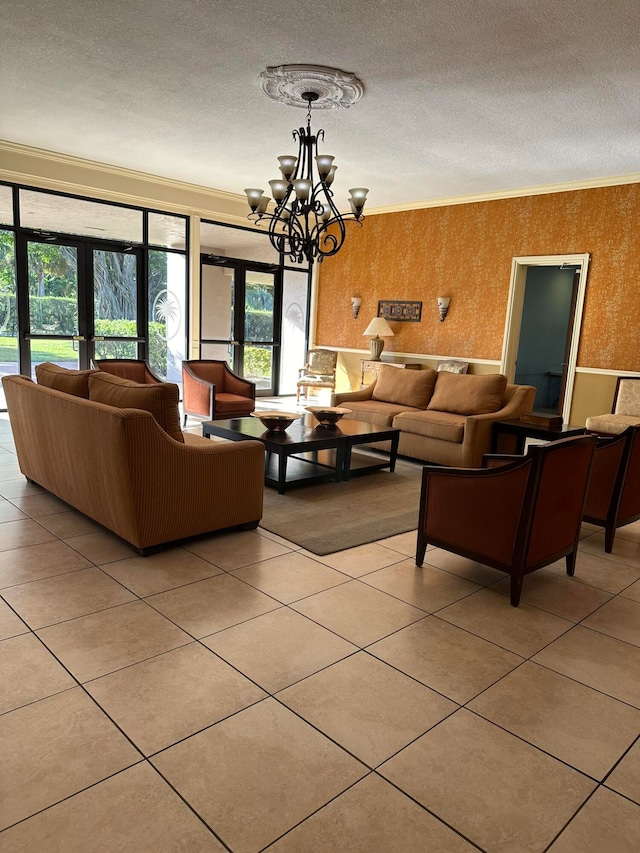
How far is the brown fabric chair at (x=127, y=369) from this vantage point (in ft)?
21.1

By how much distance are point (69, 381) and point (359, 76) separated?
2905mm

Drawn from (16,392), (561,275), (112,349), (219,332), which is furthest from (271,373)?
(16,392)

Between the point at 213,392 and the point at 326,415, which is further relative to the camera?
the point at 213,392

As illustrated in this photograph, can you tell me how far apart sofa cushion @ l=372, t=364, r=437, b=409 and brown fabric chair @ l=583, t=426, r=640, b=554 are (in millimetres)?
2832

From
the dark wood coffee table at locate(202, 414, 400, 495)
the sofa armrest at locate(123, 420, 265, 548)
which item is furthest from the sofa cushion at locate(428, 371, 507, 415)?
the sofa armrest at locate(123, 420, 265, 548)

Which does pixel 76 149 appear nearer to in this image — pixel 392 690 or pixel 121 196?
pixel 121 196

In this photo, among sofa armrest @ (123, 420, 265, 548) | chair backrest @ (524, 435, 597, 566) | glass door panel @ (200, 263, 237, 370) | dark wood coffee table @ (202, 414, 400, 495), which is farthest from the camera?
glass door panel @ (200, 263, 237, 370)

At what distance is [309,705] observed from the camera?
2.01m

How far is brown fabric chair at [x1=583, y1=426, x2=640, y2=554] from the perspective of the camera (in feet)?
11.2

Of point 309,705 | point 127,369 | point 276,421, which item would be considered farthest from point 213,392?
point 309,705

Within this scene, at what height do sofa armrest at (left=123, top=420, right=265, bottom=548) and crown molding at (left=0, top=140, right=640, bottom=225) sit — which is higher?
crown molding at (left=0, top=140, right=640, bottom=225)

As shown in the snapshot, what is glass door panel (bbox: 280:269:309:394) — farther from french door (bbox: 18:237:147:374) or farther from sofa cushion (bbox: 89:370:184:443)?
sofa cushion (bbox: 89:370:184:443)

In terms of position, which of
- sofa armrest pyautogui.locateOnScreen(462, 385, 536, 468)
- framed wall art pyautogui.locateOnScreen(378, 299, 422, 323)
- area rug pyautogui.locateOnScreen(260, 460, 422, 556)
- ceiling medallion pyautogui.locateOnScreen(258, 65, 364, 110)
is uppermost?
ceiling medallion pyautogui.locateOnScreen(258, 65, 364, 110)

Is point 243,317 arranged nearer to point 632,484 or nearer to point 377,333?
point 377,333
